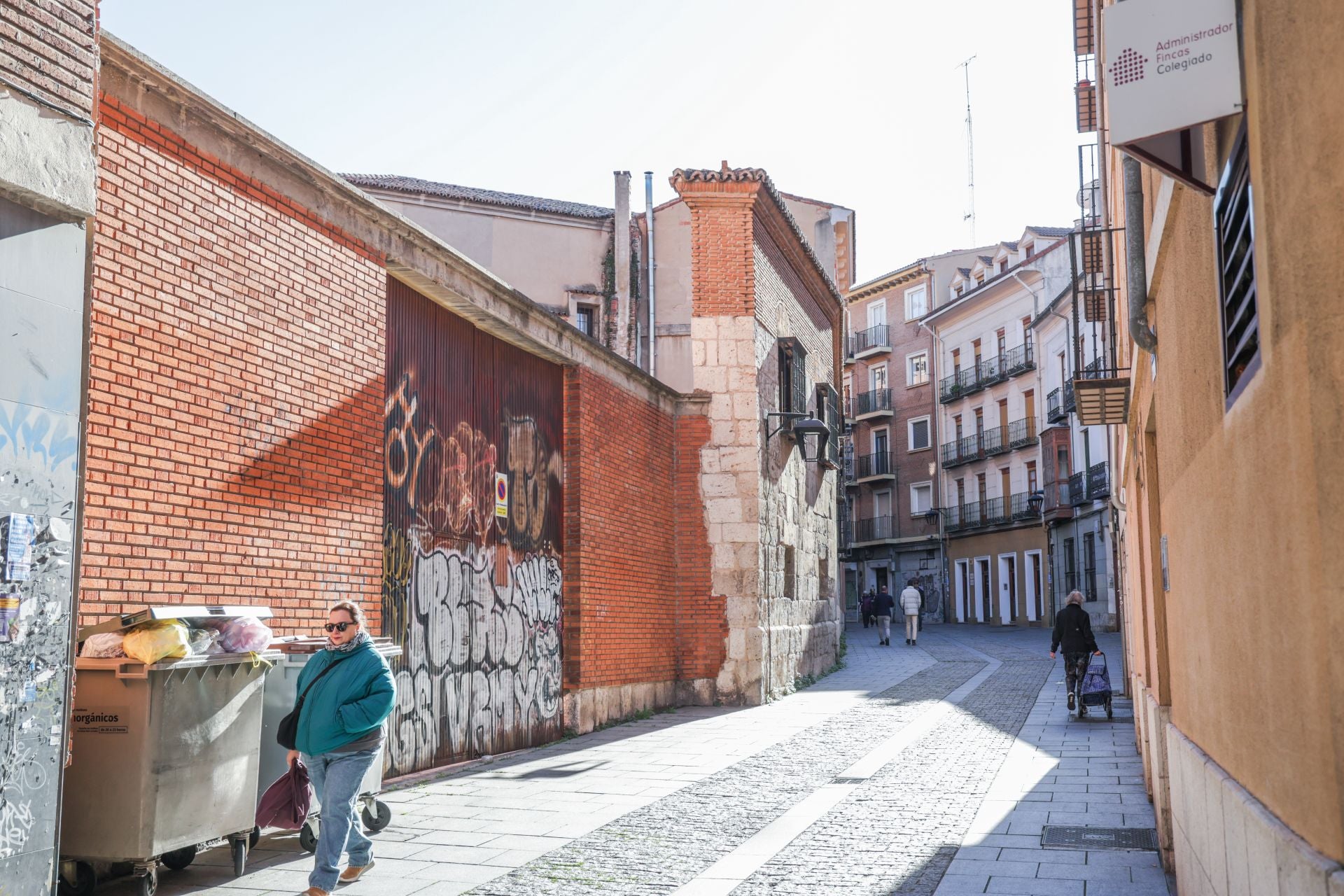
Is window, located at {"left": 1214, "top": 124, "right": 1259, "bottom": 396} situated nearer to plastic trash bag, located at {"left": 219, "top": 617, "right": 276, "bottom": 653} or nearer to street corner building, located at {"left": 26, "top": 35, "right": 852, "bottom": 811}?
street corner building, located at {"left": 26, "top": 35, "right": 852, "bottom": 811}

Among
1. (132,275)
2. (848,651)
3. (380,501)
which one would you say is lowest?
(848,651)

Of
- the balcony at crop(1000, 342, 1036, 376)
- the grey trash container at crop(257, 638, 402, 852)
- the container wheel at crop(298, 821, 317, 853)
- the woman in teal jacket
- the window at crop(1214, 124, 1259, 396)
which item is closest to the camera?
the window at crop(1214, 124, 1259, 396)

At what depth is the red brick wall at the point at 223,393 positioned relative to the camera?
665 cm

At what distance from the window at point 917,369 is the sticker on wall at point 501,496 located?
41.9m

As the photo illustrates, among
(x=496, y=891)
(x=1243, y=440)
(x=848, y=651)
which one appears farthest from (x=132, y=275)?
(x=848, y=651)

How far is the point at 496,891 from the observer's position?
6160mm

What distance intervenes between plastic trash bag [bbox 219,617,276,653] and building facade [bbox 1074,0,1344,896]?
14.9 ft

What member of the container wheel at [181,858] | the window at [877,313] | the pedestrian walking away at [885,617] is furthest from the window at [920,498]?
the container wheel at [181,858]

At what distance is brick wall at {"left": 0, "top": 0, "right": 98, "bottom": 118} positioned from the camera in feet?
18.2

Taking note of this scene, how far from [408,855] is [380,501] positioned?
10.3 ft

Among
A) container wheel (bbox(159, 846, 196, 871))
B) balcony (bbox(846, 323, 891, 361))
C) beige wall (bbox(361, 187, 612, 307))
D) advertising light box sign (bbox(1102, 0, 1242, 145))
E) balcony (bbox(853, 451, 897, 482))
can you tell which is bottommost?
container wheel (bbox(159, 846, 196, 871))

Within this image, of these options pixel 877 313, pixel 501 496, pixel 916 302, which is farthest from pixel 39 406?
pixel 877 313

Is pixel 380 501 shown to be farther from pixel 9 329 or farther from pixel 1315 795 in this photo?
pixel 1315 795

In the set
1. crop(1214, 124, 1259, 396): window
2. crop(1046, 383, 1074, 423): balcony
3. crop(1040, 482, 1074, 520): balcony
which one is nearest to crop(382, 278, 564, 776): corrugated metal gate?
crop(1214, 124, 1259, 396): window
